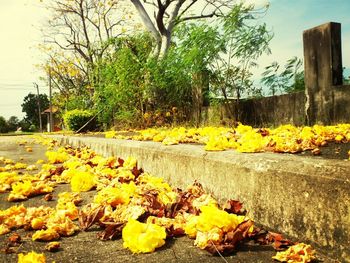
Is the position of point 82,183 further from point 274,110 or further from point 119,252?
point 274,110

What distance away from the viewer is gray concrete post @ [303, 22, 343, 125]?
4.99 metres

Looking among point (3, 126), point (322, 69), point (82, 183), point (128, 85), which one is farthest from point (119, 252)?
point (3, 126)

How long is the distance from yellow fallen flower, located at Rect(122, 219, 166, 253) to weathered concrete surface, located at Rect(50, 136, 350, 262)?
0.58 meters

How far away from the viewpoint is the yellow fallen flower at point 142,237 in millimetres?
1745

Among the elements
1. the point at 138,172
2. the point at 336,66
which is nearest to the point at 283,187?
the point at 138,172

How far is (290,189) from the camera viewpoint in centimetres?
167

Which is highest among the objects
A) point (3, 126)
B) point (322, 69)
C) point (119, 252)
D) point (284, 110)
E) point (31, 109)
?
point (31, 109)

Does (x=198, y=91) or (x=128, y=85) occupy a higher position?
(x=128, y=85)

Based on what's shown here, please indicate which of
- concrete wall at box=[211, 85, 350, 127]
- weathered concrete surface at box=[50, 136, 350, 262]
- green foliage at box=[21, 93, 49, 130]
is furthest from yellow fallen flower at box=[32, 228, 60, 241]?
green foliage at box=[21, 93, 49, 130]

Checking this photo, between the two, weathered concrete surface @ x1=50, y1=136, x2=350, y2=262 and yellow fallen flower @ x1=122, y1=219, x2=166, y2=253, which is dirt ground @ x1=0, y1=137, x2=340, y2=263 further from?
weathered concrete surface @ x1=50, y1=136, x2=350, y2=262

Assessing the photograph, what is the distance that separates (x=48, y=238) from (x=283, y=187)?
1.39 metres

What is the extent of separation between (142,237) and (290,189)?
0.81m

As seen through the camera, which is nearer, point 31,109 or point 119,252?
point 119,252

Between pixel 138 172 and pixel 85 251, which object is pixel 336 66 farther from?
pixel 85 251
